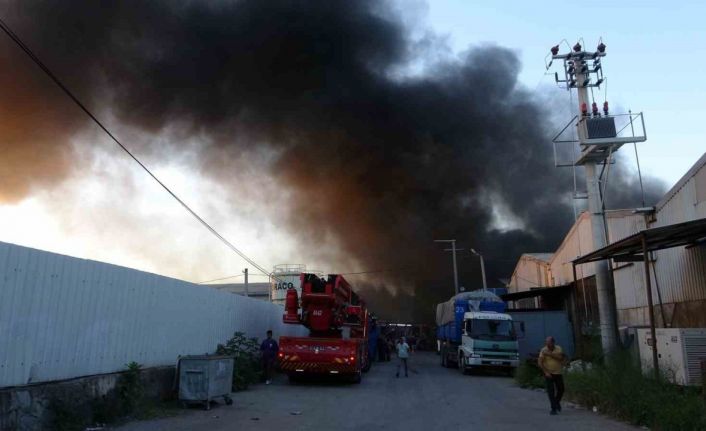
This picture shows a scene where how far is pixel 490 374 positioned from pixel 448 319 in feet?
16.7

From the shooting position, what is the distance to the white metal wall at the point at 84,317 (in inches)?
302

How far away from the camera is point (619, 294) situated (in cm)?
2069

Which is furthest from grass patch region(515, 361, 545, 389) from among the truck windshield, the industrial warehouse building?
the truck windshield

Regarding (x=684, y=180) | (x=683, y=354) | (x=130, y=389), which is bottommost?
(x=130, y=389)

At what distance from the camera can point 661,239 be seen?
12.9 metres

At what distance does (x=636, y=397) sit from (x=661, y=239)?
4.57 m

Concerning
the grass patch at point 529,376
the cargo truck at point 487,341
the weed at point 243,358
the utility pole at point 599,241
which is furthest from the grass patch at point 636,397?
the cargo truck at point 487,341

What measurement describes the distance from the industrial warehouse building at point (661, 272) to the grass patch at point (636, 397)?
11.4 feet

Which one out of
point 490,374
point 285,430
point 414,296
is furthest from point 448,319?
point 414,296

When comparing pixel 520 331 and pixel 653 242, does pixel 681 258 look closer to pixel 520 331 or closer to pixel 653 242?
pixel 653 242

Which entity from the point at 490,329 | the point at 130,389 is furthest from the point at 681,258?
the point at 130,389

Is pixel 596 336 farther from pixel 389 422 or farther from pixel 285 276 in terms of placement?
pixel 285 276

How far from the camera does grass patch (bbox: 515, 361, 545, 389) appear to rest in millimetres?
16828

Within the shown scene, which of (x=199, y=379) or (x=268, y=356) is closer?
(x=199, y=379)
